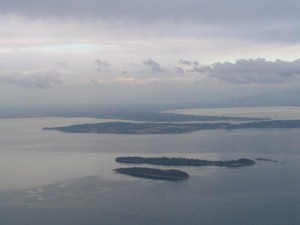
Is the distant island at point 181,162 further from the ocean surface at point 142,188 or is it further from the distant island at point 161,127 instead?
the distant island at point 161,127


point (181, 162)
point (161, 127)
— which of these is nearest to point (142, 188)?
point (181, 162)

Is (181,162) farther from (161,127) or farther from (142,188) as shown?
(161,127)

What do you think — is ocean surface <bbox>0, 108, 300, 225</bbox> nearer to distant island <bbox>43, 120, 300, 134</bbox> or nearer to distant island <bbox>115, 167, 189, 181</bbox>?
distant island <bbox>115, 167, 189, 181</bbox>

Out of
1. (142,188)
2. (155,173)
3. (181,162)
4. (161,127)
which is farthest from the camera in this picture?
(161,127)

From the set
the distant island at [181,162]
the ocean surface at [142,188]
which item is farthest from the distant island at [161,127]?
the distant island at [181,162]

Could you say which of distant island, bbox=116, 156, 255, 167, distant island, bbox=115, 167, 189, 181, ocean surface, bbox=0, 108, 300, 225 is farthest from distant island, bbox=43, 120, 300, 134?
distant island, bbox=115, 167, 189, 181

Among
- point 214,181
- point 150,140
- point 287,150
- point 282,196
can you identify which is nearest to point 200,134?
point 150,140
